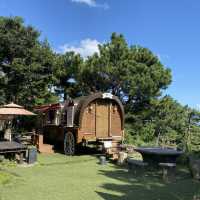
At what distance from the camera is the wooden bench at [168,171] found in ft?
37.3

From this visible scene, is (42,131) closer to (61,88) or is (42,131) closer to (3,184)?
(61,88)

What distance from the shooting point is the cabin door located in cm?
1803

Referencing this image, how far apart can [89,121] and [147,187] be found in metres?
8.10

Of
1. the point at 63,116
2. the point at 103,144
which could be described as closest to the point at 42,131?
the point at 63,116

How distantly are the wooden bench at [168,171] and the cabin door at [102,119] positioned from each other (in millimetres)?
6007

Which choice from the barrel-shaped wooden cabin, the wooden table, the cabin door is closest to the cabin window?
the barrel-shaped wooden cabin

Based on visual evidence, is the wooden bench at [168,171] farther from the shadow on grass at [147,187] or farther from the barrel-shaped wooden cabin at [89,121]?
the barrel-shaped wooden cabin at [89,121]

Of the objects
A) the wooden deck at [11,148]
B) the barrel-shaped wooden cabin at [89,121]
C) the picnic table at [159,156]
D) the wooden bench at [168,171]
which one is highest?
the barrel-shaped wooden cabin at [89,121]

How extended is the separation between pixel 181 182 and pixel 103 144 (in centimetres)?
675

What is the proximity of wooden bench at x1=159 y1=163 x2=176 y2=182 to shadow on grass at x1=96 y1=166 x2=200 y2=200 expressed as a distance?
18 centimetres

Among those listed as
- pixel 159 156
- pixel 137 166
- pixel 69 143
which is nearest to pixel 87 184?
pixel 137 166

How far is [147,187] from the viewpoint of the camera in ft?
32.5

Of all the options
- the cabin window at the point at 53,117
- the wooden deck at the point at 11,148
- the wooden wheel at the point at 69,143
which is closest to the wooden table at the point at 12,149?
the wooden deck at the point at 11,148

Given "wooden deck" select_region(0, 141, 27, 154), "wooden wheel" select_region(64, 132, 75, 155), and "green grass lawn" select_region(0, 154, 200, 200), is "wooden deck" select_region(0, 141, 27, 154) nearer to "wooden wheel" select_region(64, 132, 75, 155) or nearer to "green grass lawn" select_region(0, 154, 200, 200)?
"green grass lawn" select_region(0, 154, 200, 200)
